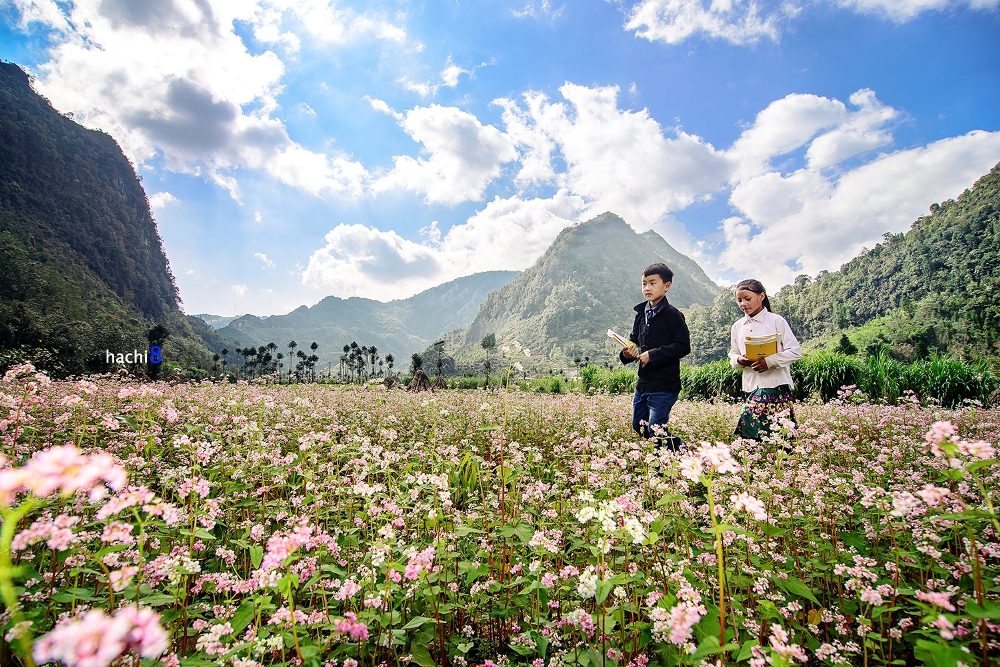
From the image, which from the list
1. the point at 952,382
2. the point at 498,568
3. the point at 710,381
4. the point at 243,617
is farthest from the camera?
the point at 710,381

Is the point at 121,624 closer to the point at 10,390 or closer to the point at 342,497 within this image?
the point at 342,497

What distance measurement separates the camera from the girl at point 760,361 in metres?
5.04

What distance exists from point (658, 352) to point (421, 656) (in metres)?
4.21

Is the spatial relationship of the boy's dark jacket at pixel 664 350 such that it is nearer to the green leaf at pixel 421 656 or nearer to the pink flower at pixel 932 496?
the pink flower at pixel 932 496

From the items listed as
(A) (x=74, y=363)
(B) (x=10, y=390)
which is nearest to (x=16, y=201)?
(A) (x=74, y=363)

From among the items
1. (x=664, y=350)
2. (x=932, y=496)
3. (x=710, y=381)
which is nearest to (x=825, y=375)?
(x=710, y=381)

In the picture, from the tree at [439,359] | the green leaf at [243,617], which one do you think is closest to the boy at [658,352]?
the green leaf at [243,617]

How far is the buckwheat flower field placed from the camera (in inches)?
64.2

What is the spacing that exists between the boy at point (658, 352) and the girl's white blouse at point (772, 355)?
68cm

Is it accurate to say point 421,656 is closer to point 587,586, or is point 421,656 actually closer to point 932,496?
point 587,586

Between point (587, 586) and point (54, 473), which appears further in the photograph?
point (587, 586)

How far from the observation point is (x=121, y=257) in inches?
4508

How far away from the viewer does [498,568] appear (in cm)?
296

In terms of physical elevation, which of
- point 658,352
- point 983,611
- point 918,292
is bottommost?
point 983,611
